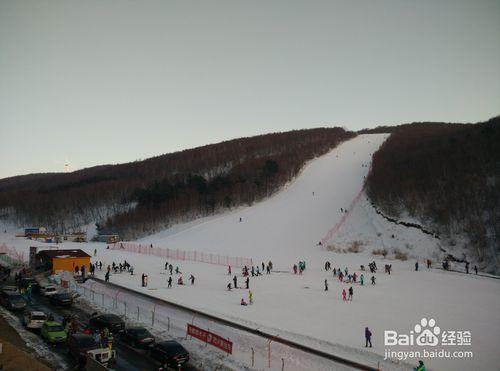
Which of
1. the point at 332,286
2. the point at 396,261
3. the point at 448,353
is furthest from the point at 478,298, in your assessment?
the point at 396,261

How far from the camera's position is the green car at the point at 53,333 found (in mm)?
18714

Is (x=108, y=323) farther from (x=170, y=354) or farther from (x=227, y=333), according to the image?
(x=227, y=333)

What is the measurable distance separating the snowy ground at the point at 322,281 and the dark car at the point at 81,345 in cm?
836

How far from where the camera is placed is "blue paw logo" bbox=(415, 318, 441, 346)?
64.9 feet

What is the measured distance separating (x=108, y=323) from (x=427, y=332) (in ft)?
55.9

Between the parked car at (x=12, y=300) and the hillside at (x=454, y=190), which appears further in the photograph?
the hillside at (x=454, y=190)

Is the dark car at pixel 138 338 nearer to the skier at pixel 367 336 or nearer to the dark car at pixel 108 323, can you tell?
the dark car at pixel 108 323

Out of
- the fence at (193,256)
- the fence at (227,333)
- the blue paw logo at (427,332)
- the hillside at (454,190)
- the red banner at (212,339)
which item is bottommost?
the fence at (193,256)

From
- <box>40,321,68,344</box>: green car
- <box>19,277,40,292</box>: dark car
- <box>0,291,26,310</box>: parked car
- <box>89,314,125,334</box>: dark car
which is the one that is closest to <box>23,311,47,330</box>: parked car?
<box>40,321,68,344</box>: green car

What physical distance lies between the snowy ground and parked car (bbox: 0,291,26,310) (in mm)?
8261

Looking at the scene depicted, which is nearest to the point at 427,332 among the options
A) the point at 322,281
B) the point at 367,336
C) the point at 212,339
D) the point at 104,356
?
the point at 367,336

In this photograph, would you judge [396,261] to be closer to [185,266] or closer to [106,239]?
[185,266]

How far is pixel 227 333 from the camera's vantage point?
19.7 metres

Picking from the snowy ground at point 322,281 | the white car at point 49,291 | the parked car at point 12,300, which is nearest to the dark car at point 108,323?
the snowy ground at point 322,281
